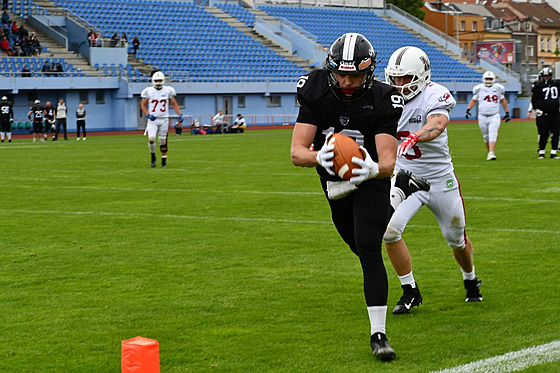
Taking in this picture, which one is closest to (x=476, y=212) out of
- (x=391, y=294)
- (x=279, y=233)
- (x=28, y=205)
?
(x=279, y=233)

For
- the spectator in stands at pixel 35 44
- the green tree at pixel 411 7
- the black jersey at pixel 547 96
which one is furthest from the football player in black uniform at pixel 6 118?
the green tree at pixel 411 7

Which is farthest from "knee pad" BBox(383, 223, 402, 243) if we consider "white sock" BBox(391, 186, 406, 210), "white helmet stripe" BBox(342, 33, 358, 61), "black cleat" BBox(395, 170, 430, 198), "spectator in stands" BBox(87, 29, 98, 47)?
"spectator in stands" BBox(87, 29, 98, 47)

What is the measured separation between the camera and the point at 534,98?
19906 mm

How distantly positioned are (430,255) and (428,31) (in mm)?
54238

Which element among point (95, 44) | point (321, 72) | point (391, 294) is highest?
point (95, 44)

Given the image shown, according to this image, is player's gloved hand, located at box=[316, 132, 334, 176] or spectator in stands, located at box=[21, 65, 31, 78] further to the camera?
spectator in stands, located at box=[21, 65, 31, 78]

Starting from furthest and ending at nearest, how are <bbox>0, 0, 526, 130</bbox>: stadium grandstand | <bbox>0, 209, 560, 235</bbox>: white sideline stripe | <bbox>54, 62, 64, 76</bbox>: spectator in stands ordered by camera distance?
<bbox>0, 0, 526, 130</bbox>: stadium grandstand
<bbox>54, 62, 64, 76</bbox>: spectator in stands
<bbox>0, 209, 560, 235</bbox>: white sideline stripe

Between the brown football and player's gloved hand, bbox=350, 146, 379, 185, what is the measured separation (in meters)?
0.02

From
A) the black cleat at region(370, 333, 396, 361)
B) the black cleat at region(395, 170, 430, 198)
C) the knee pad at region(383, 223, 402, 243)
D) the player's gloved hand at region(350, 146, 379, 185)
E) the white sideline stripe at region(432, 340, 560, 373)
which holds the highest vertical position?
the player's gloved hand at region(350, 146, 379, 185)

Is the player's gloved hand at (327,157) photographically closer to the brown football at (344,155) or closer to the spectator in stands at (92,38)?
the brown football at (344,155)

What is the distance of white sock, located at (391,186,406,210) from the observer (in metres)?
6.26

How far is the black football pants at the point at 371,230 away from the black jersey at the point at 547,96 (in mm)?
15278

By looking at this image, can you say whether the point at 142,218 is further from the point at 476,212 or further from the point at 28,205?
the point at 476,212

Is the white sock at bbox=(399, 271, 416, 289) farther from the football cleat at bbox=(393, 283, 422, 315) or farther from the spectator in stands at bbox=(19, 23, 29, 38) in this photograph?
the spectator in stands at bbox=(19, 23, 29, 38)
